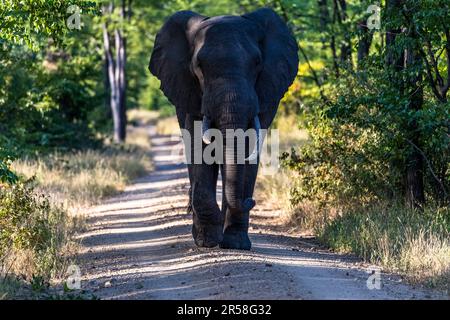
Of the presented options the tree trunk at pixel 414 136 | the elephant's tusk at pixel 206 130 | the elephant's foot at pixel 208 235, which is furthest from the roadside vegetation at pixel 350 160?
the elephant's tusk at pixel 206 130

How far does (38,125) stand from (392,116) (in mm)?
13237

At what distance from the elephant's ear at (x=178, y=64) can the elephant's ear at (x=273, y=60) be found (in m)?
0.82

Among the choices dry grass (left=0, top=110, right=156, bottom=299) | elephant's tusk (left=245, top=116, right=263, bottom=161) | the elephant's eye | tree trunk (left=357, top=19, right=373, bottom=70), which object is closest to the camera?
dry grass (left=0, top=110, right=156, bottom=299)

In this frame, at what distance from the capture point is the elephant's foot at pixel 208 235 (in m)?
12.3

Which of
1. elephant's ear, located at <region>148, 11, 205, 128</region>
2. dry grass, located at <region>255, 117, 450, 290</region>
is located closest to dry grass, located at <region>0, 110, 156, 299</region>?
elephant's ear, located at <region>148, 11, 205, 128</region>

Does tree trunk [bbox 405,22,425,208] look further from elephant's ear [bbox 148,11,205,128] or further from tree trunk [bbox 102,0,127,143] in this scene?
tree trunk [bbox 102,0,127,143]

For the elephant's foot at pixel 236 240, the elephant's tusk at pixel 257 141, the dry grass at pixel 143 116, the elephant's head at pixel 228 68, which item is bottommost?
the dry grass at pixel 143 116

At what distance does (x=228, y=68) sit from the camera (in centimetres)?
1163

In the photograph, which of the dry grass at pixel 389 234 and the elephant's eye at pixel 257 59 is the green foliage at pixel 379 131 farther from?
the elephant's eye at pixel 257 59

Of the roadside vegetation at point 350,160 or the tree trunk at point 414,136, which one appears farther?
the tree trunk at point 414,136

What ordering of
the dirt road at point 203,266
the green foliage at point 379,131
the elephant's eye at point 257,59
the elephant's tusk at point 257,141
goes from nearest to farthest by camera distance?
the dirt road at point 203,266 → the elephant's tusk at point 257,141 → the elephant's eye at point 257,59 → the green foliage at point 379,131

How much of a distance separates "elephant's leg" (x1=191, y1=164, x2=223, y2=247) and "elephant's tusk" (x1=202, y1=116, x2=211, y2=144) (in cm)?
59

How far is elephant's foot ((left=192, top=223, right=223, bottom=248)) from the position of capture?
12.3m

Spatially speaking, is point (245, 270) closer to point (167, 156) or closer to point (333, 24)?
point (333, 24)
